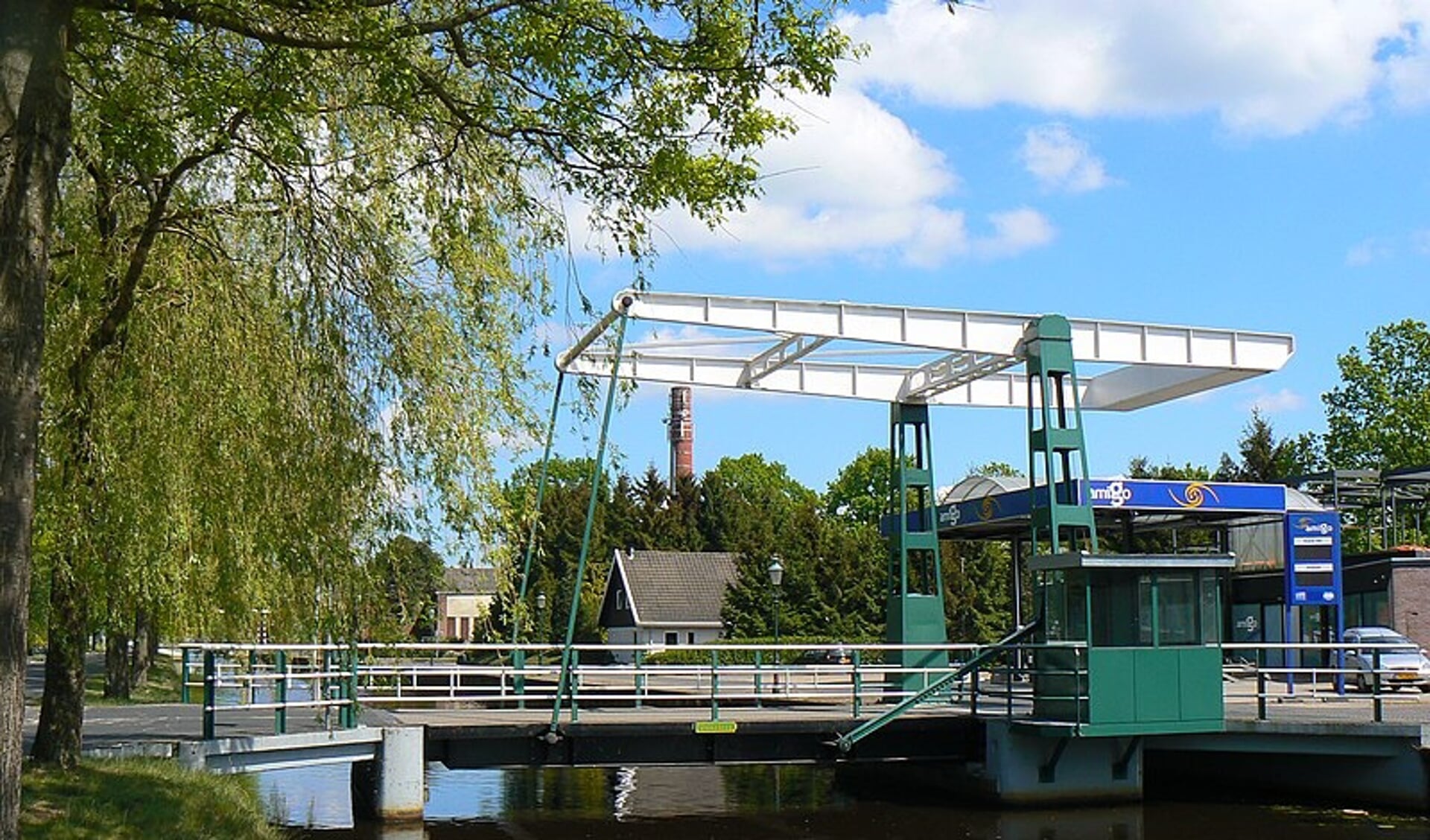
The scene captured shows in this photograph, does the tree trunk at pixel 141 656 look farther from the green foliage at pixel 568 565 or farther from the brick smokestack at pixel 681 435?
the brick smokestack at pixel 681 435

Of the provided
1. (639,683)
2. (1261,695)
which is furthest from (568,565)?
(1261,695)

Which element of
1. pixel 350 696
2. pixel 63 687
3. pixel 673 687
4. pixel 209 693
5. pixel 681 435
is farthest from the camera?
pixel 681 435

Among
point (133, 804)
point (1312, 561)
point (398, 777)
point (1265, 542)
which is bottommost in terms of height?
point (398, 777)

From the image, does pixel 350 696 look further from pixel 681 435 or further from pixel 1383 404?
pixel 681 435

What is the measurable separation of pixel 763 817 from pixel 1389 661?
14.5m

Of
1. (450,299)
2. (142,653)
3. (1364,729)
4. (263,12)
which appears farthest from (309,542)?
(142,653)

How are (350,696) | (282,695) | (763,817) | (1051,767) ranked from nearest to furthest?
1. (282,695)
2. (350,696)
3. (763,817)
4. (1051,767)

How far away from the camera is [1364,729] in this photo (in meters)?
20.6

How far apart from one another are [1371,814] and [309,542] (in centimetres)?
1496

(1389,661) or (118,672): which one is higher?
(1389,661)

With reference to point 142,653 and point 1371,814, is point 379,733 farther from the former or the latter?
point 142,653

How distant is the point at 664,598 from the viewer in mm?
71250

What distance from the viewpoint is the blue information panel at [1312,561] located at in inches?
1125

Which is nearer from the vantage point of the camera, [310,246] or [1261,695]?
[310,246]
